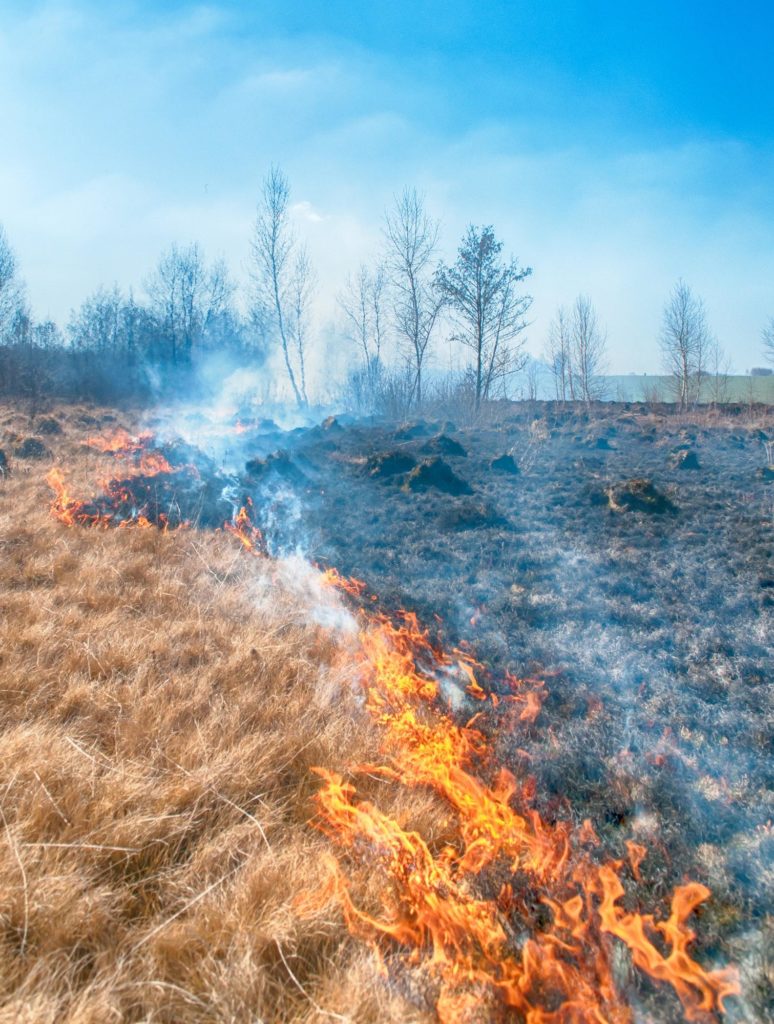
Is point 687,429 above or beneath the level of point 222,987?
above

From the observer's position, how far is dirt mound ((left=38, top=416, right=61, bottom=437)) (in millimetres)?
12469

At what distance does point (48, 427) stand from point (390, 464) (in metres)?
9.14

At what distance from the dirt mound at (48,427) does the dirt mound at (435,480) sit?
9.44 m

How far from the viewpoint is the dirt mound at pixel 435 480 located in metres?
8.43

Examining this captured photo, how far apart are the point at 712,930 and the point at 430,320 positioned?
21853 millimetres

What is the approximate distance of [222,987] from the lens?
4.58 feet

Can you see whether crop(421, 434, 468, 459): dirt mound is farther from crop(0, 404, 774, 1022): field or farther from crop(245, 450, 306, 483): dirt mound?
crop(0, 404, 774, 1022): field

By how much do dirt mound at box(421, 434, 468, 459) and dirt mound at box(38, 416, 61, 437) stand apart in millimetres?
9133

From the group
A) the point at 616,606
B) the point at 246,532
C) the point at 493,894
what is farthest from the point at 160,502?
the point at 493,894

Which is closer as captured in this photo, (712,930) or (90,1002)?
(90,1002)

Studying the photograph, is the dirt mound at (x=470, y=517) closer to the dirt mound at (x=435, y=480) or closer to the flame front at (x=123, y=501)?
the dirt mound at (x=435, y=480)

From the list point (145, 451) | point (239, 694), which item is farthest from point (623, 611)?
point (145, 451)

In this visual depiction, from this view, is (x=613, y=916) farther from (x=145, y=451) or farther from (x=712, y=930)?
(x=145, y=451)

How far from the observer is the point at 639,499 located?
6.83m
